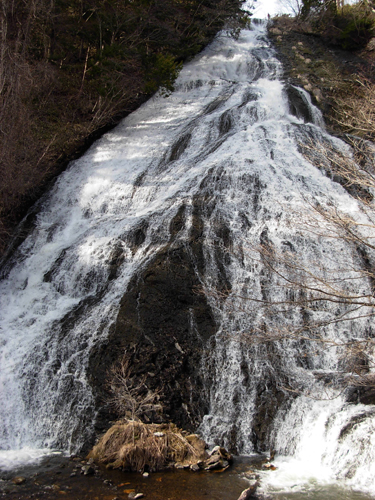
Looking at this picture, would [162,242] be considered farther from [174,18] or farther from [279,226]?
[174,18]

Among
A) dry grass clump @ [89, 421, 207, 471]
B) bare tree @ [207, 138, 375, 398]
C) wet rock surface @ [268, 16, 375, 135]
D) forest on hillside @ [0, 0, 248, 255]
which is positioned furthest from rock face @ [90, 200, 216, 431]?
wet rock surface @ [268, 16, 375, 135]

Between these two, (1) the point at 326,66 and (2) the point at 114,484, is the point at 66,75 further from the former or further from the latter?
(2) the point at 114,484

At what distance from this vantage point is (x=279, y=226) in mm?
11516

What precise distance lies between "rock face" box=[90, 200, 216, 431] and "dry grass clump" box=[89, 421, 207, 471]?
1.84 ft

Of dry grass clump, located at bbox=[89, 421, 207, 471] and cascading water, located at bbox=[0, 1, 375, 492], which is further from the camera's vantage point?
cascading water, located at bbox=[0, 1, 375, 492]

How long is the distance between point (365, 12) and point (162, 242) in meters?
24.7

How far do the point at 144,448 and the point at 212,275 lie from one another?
445 cm

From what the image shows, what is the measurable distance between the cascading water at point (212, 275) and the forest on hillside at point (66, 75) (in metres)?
0.96

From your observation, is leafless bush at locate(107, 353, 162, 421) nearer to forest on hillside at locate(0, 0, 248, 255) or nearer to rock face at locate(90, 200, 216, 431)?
rock face at locate(90, 200, 216, 431)

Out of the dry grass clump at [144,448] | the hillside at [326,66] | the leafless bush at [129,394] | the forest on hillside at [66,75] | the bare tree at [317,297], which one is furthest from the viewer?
the hillside at [326,66]

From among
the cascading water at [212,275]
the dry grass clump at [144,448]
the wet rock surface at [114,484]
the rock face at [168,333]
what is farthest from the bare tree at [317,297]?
the wet rock surface at [114,484]

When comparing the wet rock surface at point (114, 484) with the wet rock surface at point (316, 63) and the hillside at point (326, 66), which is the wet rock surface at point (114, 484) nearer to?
the hillside at point (326, 66)

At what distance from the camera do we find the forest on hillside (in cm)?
1391

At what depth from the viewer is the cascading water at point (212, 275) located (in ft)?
25.4
